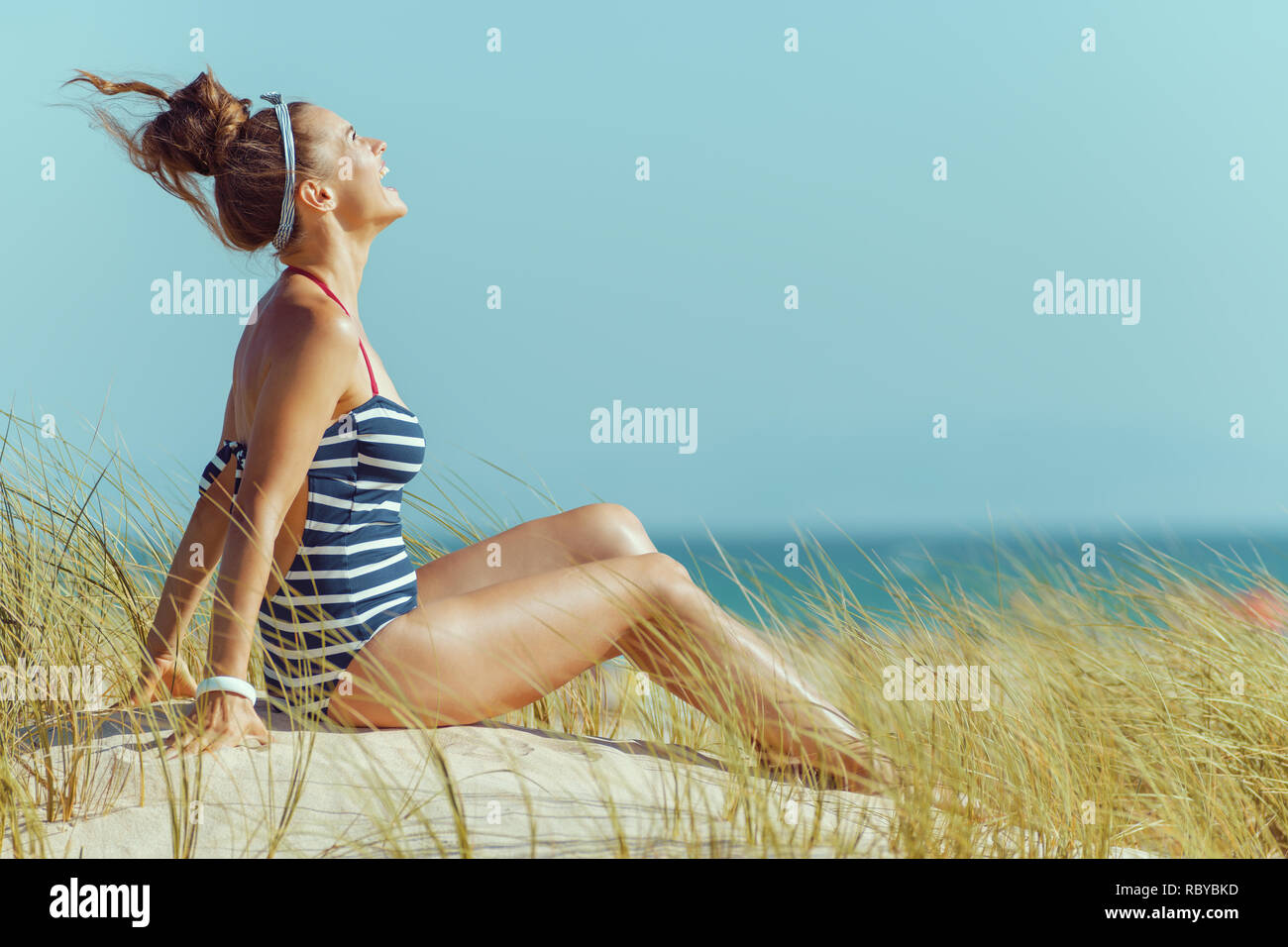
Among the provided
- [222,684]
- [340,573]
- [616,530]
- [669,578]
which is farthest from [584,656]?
[222,684]

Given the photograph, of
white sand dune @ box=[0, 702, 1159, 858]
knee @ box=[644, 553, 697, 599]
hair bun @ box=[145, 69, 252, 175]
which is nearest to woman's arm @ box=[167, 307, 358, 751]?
white sand dune @ box=[0, 702, 1159, 858]

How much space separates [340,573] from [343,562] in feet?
0.08

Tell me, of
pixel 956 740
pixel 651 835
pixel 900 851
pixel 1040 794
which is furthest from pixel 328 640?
pixel 1040 794

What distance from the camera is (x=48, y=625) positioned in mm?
2500

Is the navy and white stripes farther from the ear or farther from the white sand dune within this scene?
the ear

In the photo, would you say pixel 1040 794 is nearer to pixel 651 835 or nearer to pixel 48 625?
pixel 651 835

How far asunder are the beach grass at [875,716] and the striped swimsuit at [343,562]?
6.3 inches

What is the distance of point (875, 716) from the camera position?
7.41 ft

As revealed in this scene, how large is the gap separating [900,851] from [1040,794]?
20.9 inches

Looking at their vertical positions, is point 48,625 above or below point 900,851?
above

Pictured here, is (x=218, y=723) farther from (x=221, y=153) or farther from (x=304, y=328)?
(x=221, y=153)

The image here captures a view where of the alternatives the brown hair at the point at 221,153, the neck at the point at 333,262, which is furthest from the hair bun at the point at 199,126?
the neck at the point at 333,262
